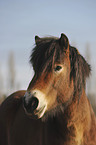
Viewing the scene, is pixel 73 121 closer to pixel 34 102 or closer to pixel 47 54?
pixel 34 102

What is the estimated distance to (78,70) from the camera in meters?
2.94

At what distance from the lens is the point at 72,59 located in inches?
118

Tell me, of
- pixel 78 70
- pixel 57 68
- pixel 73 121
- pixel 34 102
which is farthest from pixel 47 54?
pixel 73 121

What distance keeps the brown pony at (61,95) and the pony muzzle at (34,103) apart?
13mm

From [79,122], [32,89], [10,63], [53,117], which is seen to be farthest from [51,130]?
[10,63]

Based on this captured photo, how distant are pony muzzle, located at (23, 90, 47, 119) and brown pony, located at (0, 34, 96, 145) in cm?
1

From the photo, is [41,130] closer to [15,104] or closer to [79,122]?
[79,122]

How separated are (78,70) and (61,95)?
49 centimetres

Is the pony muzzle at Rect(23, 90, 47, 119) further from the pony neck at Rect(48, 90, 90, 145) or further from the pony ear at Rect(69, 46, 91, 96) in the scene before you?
the pony ear at Rect(69, 46, 91, 96)

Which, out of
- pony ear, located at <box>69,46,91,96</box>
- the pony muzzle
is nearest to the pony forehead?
pony ear, located at <box>69,46,91,96</box>

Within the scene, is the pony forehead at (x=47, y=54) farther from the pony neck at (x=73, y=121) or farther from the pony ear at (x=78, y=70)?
the pony neck at (x=73, y=121)

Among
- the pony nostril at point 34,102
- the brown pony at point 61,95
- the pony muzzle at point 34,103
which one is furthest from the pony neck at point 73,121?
the pony nostril at point 34,102

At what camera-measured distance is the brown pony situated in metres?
2.68

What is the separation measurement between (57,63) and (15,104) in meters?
2.09
